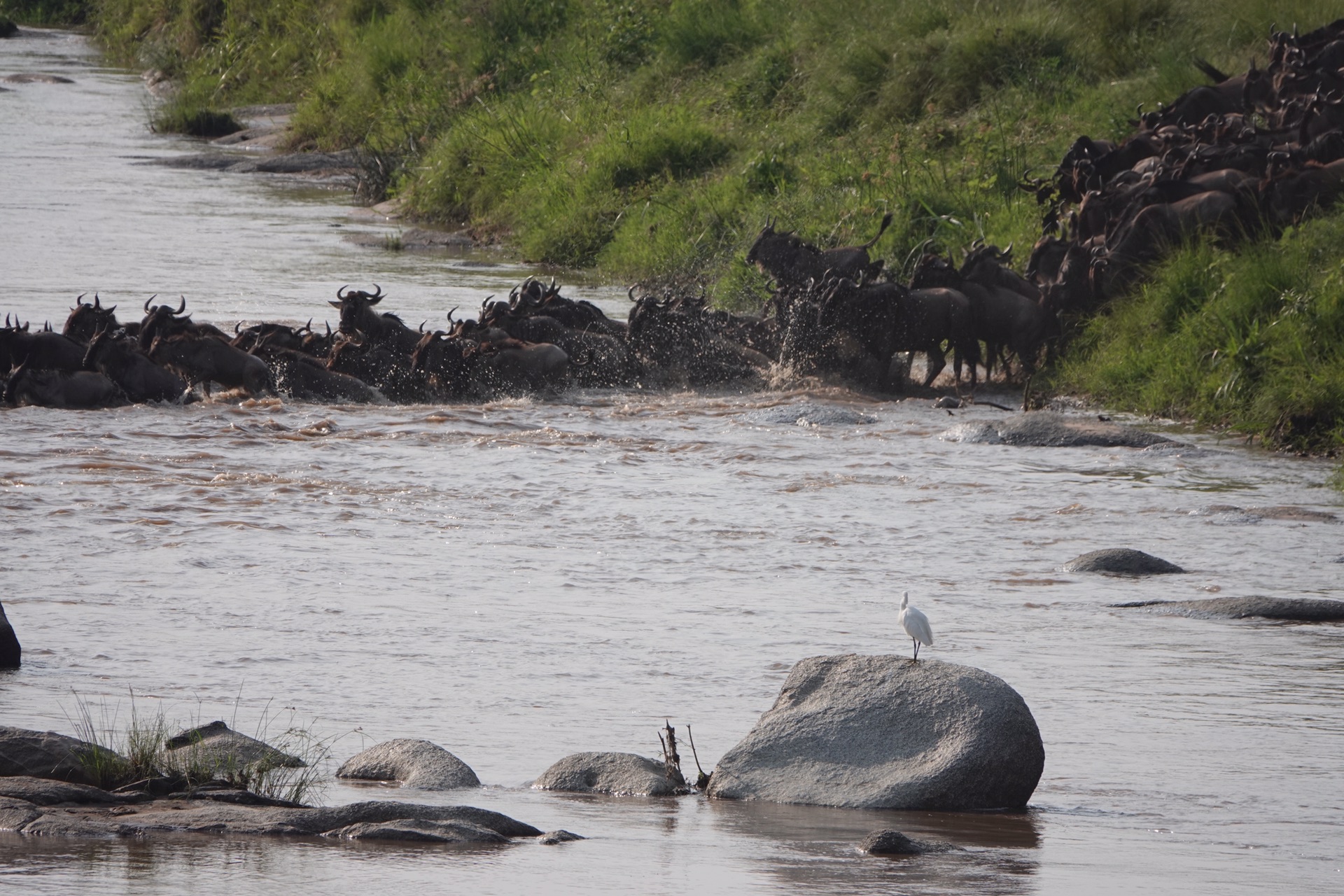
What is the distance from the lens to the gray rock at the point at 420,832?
5.24 metres

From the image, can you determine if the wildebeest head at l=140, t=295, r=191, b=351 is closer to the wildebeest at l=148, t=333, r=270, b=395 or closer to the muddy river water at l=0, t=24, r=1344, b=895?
the wildebeest at l=148, t=333, r=270, b=395

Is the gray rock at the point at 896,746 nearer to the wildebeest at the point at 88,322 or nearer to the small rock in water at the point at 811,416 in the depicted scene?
the small rock in water at the point at 811,416

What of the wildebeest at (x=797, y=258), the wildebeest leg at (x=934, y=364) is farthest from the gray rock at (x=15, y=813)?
the wildebeest at (x=797, y=258)

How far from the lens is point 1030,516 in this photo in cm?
1103

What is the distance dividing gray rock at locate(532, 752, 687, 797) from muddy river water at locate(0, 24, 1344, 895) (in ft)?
0.25

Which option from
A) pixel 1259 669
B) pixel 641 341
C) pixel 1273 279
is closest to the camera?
pixel 1259 669

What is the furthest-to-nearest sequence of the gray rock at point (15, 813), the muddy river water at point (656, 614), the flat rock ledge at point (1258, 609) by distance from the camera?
the flat rock ledge at point (1258, 609) < the muddy river water at point (656, 614) < the gray rock at point (15, 813)

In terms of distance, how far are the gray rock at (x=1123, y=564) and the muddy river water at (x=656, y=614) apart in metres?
0.11

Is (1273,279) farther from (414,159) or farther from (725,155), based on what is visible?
(414,159)

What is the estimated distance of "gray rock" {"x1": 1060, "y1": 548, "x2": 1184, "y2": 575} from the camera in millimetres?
9617

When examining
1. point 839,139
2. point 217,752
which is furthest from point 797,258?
point 217,752

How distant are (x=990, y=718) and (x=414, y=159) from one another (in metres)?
24.0

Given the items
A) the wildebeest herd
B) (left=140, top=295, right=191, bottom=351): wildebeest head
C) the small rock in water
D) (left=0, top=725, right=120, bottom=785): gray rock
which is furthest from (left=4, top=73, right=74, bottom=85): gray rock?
(left=0, top=725, right=120, bottom=785): gray rock

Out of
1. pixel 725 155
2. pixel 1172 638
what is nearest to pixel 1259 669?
pixel 1172 638
